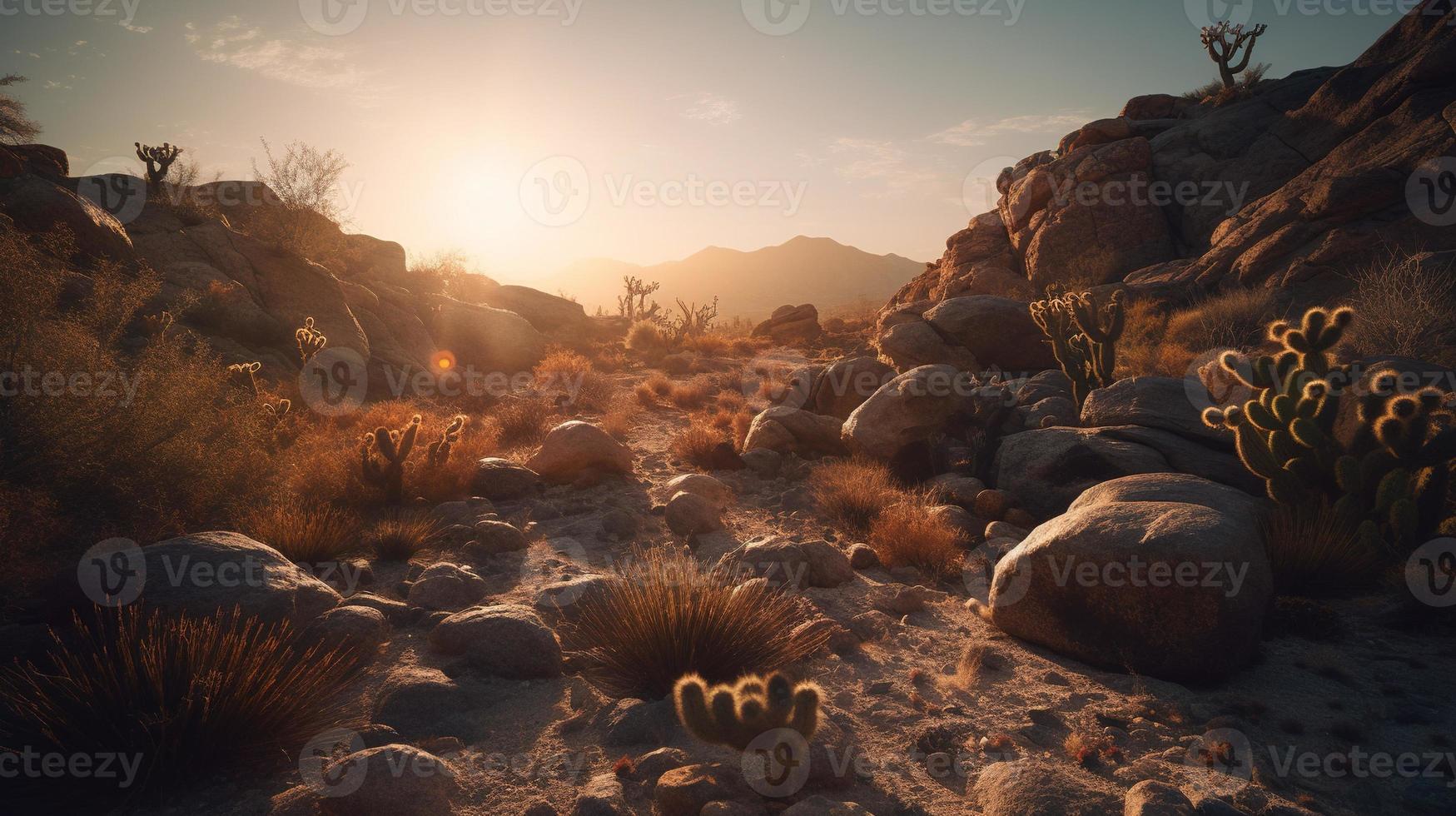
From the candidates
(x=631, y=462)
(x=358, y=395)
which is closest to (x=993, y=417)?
(x=631, y=462)

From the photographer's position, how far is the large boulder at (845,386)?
12.9m

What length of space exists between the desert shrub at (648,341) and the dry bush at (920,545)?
59.4 ft

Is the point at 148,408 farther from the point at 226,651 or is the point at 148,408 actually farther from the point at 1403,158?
the point at 1403,158

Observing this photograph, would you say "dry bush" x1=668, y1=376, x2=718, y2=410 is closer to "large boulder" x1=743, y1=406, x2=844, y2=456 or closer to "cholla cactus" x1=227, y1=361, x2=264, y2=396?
"large boulder" x1=743, y1=406, x2=844, y2=456

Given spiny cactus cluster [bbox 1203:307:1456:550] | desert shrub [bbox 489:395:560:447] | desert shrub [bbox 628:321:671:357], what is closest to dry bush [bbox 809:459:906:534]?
spiny cactus cluster [bbox 1203:307:1456:550]

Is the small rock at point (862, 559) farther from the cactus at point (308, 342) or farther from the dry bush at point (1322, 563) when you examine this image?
the cactus at point (308, 342)

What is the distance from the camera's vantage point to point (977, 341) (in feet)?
45.9

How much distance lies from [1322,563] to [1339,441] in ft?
5.13

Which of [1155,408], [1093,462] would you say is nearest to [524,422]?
[1093,462]

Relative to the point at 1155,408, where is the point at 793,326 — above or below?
above

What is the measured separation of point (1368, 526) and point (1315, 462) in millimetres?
856

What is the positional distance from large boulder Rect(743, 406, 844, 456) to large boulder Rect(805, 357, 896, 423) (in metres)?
1.40

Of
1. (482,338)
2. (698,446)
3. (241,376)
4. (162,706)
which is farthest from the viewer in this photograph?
(482,338)

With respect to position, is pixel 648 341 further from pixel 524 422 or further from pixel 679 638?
pixel 679 638
